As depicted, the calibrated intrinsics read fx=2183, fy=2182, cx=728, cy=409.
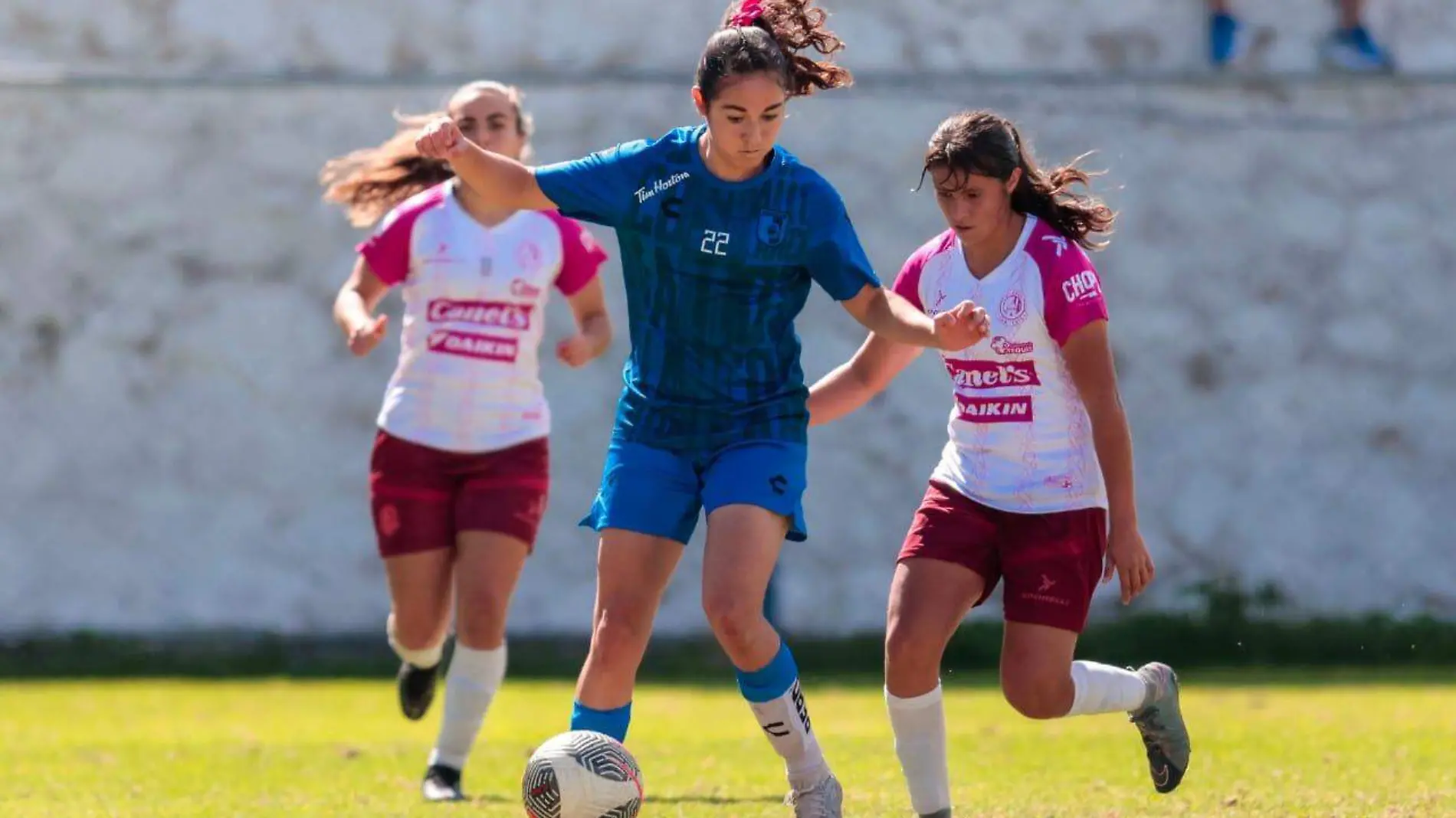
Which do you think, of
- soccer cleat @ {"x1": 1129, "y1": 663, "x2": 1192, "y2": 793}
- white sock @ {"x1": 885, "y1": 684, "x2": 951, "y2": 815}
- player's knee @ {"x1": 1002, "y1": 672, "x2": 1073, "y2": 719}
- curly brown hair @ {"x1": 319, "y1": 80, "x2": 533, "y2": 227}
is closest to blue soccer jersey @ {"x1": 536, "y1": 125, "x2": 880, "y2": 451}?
white sock @ {"x1": 885, "y1": 684, "x2": 951, "y2": 815}

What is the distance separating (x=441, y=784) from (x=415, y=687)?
0.76m

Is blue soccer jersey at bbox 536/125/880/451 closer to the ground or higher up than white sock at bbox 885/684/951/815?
higher up

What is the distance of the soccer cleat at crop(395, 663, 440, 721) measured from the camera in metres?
7.25

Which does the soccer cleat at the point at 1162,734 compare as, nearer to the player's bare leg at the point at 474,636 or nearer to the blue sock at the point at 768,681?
the blue sock at the point at 768,681

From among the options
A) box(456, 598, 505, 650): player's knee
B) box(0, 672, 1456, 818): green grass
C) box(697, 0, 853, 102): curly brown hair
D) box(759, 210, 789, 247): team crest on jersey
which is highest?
box(697, 0, 853, 102): curly brown hair

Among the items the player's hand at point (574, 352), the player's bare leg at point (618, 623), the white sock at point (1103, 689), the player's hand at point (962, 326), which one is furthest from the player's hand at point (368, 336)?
the white sock at point (1103, 689)

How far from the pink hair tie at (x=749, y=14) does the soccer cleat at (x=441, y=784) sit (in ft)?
8.42

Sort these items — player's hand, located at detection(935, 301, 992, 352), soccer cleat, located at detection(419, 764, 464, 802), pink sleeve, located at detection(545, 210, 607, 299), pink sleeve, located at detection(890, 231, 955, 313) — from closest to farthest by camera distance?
player's hand, located at detection(935, 301, 992, 352), pink sleeve, located at detection(890, 231, 955, 313), soccer cleat, located at detection(419, 764, 464, 802), pink sleeve, located at detection(545, 210, 607, 299)

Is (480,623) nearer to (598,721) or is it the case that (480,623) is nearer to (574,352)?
(574,352)

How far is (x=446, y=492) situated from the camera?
689 cm

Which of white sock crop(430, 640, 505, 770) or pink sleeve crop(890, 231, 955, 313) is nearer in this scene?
pink sleeve crop(890, 231, 955, 313)

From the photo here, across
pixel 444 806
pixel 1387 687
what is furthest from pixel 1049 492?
pixel 1387 687

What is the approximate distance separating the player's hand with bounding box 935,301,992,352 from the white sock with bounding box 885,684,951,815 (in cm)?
95

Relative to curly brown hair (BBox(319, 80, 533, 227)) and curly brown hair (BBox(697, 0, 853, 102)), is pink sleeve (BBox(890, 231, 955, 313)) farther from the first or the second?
curly brown hair (BBox(319, 80, 533, 227))
